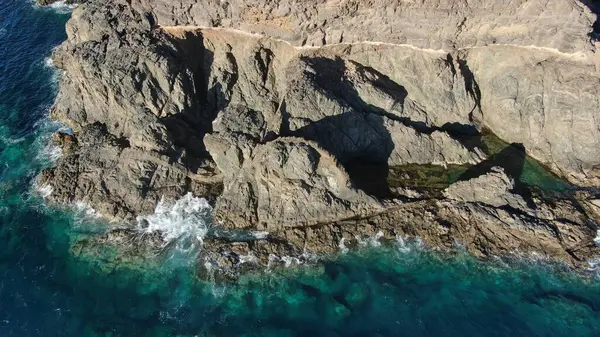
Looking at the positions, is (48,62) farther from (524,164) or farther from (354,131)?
(524,164)

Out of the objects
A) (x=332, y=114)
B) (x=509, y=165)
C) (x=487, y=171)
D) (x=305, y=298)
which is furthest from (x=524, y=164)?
(x=305, y=298)

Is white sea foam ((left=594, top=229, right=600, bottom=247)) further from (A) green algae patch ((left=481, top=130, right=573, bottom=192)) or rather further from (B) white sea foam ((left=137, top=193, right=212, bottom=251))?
(B) white sea foam ((left=137, top=193, right=212, bottom=251))

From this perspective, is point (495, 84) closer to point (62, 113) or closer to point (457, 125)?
point (457, 125)

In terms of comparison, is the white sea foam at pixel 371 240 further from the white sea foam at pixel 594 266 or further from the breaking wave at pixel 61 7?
the breaking wave at pixel 61 7

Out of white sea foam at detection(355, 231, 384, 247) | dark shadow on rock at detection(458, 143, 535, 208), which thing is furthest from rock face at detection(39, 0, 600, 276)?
white sea foam at detection(355, 231, 384, 247)

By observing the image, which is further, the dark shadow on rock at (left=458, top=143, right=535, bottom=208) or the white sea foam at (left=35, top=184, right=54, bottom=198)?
the white sea foam at (left=35, top=184, right=54, bottom=198)

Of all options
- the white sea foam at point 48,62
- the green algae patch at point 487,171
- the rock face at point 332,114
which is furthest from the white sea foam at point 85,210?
the white sea foam at point 48,62
